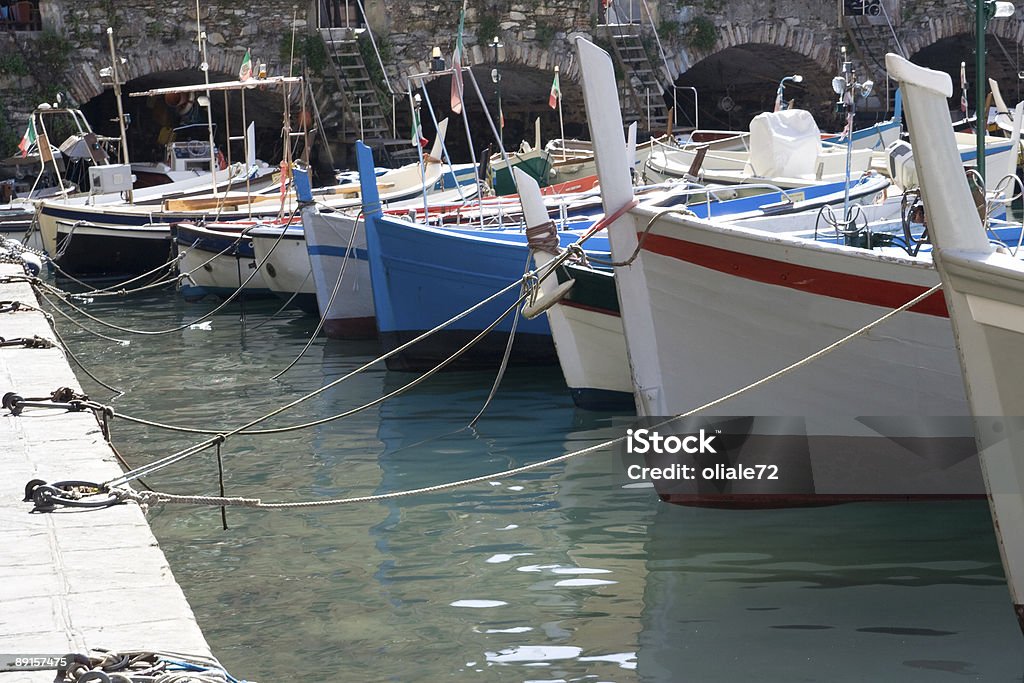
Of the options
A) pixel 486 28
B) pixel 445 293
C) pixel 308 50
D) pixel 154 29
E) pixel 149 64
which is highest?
pixel 154 29

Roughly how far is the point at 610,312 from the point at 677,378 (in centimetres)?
211

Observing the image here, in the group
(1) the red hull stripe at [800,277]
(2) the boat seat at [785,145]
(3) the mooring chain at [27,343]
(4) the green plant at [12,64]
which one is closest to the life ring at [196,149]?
(4) the green plant at [12,64]

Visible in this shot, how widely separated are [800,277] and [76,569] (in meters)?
3.01

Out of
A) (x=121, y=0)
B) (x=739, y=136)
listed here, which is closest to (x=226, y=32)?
(x=121, y=0)

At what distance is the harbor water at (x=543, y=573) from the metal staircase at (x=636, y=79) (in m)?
15.2

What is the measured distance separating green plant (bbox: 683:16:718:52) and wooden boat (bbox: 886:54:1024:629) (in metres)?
19.5

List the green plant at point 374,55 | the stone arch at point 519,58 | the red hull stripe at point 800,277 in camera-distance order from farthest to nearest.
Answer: the stone arch at point 519,58 < the green plant at point 374,55 < the red hull stripe at point 800,277

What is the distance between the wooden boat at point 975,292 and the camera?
3816 mm

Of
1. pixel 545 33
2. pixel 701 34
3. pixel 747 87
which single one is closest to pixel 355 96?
pixel 545 33

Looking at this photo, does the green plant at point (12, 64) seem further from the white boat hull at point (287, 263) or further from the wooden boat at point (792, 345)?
the wooden boat at point (792, 345)

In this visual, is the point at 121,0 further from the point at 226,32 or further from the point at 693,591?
the point at 693,591

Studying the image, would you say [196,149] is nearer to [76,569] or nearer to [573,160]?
[573,160]

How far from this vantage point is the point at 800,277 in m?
5.40

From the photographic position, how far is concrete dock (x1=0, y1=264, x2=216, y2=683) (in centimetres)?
324
